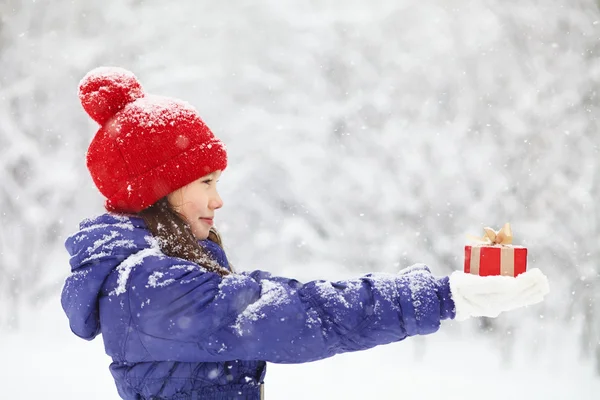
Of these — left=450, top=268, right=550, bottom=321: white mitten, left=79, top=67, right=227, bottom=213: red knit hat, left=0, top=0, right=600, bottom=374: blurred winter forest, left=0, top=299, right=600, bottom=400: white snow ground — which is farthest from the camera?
left=0, top=0, right=600, bottom=374: blurred winter forest

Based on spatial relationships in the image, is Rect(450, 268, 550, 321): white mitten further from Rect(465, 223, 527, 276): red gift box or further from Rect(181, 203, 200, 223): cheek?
Rect(181, 203, 200, 223): cheek

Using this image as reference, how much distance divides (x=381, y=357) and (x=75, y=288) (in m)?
6.18

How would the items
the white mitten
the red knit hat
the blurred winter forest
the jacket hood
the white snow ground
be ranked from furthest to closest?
the blurred winter forest, the white snow ground, the red knit hat, the jacket hood, the white mitten

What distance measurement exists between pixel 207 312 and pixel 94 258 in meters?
0.27

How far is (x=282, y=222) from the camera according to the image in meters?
7.53

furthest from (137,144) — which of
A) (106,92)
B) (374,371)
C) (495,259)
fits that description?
(374,371)

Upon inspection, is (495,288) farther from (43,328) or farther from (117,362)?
(43,328)

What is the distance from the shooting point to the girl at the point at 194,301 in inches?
51.7

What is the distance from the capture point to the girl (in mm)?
1313

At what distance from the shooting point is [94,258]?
54.0 inches

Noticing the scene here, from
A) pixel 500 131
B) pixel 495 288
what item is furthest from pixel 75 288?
pixel 500 131

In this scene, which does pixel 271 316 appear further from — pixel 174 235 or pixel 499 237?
pixel 499 237

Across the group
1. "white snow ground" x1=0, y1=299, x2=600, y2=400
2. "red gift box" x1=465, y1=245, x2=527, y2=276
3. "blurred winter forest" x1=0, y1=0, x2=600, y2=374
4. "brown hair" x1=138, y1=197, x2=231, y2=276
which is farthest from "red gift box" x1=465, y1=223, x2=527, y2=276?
"blurred winter forest" x1=0, y1=0, x2=600, y2=374

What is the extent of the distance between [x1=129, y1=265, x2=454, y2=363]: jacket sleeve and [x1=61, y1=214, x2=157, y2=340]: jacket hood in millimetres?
82
